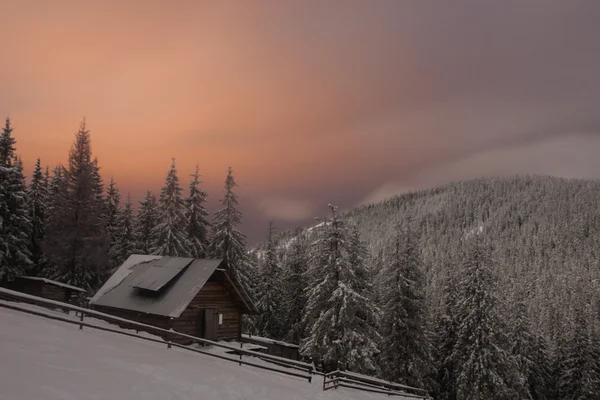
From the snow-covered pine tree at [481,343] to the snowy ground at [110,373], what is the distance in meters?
21.8

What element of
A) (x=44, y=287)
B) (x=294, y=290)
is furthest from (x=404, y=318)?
(x=44, y=287)

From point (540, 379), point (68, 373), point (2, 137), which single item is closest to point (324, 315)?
point (68, 373)

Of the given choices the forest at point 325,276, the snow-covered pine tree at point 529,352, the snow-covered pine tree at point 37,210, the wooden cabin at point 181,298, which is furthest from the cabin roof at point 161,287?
the snow-covered pine tree at point 529,352

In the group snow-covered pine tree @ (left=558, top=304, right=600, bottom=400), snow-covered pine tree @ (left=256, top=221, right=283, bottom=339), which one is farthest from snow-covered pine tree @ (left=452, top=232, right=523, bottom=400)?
snow-covered pine tree @ (left=256, top=221, right=283, bottom=339)

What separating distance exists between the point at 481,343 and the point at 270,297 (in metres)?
25.4

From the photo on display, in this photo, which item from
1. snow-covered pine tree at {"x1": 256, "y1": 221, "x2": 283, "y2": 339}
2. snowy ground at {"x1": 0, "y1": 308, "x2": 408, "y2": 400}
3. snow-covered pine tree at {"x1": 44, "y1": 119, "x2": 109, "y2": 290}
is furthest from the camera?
snow-covered pine tree at {"x1": 256, "y1": 221, "x2": 283, "y2": 339}

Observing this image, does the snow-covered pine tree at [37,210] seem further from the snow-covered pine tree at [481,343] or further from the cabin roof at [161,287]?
the snow-covered pine tree at [481,343]

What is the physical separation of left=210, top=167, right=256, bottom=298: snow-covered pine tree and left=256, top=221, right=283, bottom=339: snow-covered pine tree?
545 cm

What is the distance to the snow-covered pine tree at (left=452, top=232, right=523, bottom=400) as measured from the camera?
37562 millimetres

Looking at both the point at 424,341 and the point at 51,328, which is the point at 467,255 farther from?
the point at 51,328

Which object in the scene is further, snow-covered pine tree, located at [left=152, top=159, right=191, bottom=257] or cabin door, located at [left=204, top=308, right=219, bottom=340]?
snow-covered pine tree, located at [left=152, top=159, right=191, bottom=257]

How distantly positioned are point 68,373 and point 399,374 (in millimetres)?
32203

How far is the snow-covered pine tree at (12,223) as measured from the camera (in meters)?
36.4

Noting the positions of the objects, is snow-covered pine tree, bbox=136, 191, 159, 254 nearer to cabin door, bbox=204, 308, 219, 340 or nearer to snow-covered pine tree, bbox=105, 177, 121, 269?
snow-covered pine tree, bbox=105, 177, 121, 269
